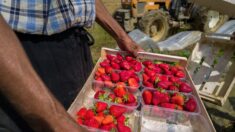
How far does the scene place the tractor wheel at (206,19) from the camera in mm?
7941

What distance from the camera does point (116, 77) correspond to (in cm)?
176

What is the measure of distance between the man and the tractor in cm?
533

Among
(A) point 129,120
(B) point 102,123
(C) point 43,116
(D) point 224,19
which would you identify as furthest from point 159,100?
(D) point 224,19

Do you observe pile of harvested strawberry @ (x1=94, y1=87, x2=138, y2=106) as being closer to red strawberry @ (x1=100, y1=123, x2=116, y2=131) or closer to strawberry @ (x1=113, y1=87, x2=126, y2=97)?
strawberry @ (x1=113, y1=87, x2=126, y2=97)

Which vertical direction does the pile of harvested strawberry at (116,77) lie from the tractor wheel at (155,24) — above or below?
above

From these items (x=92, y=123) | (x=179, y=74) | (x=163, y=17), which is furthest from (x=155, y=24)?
(x=92, y=123)

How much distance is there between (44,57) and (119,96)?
51cm

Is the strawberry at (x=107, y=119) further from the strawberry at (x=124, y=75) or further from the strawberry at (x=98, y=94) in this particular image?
the strawberry at (x=124, y=75)

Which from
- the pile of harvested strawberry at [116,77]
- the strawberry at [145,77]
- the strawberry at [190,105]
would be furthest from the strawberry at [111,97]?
the strawberry at [190,105]

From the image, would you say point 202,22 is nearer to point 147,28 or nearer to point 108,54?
point 147,28

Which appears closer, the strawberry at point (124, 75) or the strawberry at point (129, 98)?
the strawberry at point (129, 98)

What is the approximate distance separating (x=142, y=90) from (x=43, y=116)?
37.8 inches

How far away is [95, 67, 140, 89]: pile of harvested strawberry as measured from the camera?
1.71 metres

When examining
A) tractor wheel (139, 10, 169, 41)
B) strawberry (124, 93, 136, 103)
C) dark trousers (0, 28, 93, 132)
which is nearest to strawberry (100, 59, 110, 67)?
dark trousers (0, 28, 93, 132)
